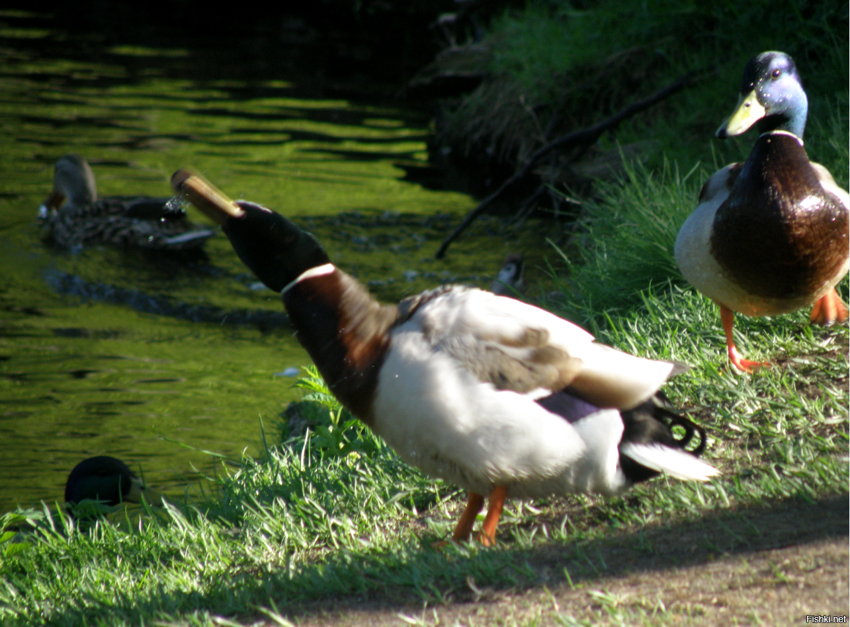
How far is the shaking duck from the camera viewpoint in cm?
217

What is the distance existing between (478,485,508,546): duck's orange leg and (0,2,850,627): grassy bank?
6 cm

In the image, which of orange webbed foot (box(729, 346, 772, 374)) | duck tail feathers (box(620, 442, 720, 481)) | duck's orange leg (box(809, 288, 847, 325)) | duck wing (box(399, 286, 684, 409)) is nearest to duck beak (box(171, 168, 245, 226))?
duck wing (box(399, 286, 684, 409))

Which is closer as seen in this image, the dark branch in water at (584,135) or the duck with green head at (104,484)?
the duck with green head at (104,484)

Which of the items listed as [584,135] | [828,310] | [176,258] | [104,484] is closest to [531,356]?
[828,310]

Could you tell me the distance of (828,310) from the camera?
330 centimetres

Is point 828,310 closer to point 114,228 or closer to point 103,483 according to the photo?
point 103,483

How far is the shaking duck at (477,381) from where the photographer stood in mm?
2172

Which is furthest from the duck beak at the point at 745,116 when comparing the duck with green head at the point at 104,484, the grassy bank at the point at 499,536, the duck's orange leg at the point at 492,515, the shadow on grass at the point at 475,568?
the duck with green head at the point at 104,484

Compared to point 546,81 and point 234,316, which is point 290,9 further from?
point 234,316

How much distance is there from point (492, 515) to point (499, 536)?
7.9 inches

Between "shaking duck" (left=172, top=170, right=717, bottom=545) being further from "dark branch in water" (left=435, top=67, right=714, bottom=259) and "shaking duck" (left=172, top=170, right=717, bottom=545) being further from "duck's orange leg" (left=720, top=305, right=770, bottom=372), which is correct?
"dark branch in water" (left=435, top=67, right=714, bottom=259)

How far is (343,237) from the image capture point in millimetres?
7465

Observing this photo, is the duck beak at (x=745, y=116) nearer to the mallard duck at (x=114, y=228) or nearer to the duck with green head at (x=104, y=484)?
the duck with green head at (x=104, y=484)

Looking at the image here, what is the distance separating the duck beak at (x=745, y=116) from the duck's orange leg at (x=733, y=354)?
0.68 metres
